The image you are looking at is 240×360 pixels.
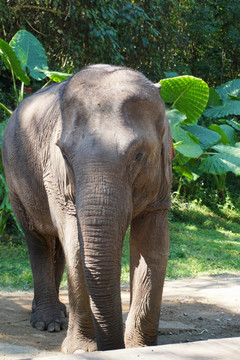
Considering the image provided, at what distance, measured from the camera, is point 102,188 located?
3191 mm

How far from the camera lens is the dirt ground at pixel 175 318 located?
4391 mm

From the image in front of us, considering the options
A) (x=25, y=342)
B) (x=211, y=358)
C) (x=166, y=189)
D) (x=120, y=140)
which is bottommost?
(x=25, y=342)

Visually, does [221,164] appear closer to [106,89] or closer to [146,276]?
[146,276]

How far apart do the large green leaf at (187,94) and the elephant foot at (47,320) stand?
566 cm

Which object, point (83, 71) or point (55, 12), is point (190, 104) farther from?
point (83, 71)

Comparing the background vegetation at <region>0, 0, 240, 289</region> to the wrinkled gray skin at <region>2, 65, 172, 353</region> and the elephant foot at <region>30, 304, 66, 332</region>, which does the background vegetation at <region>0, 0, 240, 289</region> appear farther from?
the wrinkled gray skin at <region>2, 65, 172, 353</region>

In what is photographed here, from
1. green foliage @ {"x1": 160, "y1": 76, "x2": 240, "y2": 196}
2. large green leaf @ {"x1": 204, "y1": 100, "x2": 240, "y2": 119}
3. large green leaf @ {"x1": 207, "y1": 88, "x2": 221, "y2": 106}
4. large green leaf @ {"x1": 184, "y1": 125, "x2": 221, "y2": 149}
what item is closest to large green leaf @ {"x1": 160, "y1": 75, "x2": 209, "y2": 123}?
green foliage @ {"x1": 160, "y1": 76, "x2": 240, "y2": 196}

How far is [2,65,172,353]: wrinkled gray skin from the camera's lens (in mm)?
3203

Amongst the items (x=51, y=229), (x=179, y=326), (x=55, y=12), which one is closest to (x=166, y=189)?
(x=51, y=229)

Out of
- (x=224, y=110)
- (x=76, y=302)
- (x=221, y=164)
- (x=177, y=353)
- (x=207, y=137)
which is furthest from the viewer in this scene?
(x=224, y=110)

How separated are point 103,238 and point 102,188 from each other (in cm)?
27

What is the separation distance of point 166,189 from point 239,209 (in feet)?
33.4

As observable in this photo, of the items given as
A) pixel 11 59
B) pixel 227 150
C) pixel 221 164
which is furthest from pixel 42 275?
pixel 227 150

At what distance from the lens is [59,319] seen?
5.14 metres
